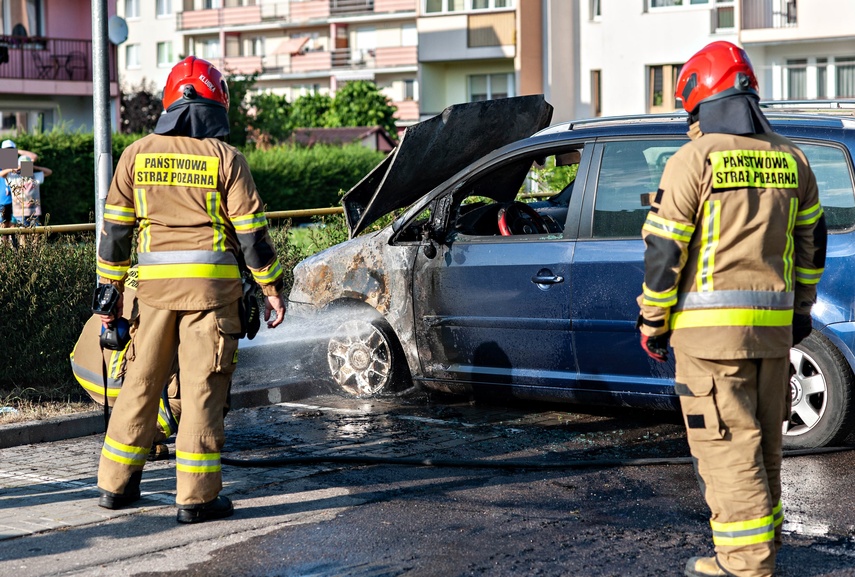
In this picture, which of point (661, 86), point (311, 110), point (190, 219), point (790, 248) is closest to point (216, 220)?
point (190, 219)

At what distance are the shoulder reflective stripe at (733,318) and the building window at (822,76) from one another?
32809mm

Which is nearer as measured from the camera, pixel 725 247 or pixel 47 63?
pixel 725 247

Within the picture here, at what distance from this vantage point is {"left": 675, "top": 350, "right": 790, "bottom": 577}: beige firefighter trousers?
161 inches

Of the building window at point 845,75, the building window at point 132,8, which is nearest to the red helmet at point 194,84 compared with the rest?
the building window at point 845,75

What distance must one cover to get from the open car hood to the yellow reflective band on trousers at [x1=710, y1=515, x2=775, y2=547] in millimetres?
3921

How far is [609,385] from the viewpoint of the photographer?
6586 millimetres

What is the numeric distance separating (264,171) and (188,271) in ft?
95.1

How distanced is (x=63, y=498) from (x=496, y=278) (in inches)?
106

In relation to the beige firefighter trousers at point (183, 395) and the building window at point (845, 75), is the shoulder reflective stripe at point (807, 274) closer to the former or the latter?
the beige firefighter trousers at point (183, 395)

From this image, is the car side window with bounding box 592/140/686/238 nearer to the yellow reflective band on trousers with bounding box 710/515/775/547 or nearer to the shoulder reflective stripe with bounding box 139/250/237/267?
the shoulder reflective stripe with bounding box 139/250/237/267

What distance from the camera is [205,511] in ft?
16.7

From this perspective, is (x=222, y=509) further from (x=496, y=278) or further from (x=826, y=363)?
(x=826, y=363)

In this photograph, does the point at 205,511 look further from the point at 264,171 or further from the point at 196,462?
the point at 264,171

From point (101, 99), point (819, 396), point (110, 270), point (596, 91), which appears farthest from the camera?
point (596, 91)
